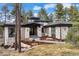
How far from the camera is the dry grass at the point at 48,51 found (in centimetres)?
688

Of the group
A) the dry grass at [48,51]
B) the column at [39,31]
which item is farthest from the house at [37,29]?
the dry grass at [48,51]

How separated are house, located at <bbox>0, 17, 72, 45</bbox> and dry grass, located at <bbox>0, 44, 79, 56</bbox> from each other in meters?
0.12

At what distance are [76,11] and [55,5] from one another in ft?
0.87

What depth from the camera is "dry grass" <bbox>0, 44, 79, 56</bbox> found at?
6879 millimetres

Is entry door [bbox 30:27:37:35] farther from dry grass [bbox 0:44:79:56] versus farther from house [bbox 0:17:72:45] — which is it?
dry grass [bbox 0:44:79:56]

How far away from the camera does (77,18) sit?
22.6ft

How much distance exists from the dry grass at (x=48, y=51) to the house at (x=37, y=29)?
12 centimetres

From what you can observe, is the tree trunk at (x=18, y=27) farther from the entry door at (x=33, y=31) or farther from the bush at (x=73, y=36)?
the bush at (x=73, y=36)

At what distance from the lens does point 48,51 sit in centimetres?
689

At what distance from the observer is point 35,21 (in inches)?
272

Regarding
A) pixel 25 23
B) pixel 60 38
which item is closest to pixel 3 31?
pixel 25 23

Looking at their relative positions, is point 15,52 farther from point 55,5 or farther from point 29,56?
point 55,5

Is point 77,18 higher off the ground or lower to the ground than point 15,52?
higher

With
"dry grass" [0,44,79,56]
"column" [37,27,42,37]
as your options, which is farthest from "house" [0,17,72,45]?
"dry grass" [0,44,79,56]
